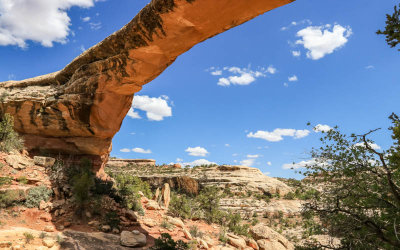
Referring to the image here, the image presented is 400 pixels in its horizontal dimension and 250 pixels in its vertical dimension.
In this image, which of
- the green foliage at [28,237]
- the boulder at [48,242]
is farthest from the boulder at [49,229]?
the boulder at [48,242]

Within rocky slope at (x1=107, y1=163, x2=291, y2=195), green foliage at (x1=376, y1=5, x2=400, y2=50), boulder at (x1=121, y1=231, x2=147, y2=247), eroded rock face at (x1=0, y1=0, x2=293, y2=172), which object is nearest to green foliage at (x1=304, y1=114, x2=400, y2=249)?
green foliage at (x1=376, y1=5, x2=400, y2=50)

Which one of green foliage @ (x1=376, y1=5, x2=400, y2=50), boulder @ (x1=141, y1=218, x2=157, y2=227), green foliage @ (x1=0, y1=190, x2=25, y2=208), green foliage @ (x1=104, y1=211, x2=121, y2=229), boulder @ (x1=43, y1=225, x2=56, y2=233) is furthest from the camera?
boulder @ (x1=141, y1=218, x2=157, y2=227)

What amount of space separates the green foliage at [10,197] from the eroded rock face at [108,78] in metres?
5.27

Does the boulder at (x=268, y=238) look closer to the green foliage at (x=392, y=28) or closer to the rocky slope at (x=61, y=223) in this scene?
the rocky slope at (x=61, y=223)

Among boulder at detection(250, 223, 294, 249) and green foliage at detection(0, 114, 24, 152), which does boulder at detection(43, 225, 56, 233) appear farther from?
boulder at detection(250, 223, 294, 249)

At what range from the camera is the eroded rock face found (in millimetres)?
7062

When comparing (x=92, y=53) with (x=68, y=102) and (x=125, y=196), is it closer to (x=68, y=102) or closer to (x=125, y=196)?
(x=68, y=102)

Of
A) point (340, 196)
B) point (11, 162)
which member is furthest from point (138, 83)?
point (340, 196)

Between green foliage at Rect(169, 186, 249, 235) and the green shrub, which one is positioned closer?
green foliage at Rect(169, 186, 249, 235)

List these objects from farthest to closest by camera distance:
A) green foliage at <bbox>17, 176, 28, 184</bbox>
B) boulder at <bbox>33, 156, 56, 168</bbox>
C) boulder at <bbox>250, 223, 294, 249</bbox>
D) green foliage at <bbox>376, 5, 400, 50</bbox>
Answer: boulder at <bbox>250, 223, 294, 249</bbox>, boulder at <bbox>33, 156, 56, 168</bbox>, green foliage at <bbox>17, 176, 28, 184</bbox>, green foliage at <bbox>376, 5, 400, 50</bbox>

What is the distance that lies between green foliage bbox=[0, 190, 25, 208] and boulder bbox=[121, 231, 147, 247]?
466 cm

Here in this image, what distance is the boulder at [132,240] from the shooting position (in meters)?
8.67

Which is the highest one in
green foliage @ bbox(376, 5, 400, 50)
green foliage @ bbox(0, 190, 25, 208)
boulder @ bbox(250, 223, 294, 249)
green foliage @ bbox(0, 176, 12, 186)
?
green foliage @ bbox(376, 5, 400, 50)

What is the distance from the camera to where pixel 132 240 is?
8859 millimetres
